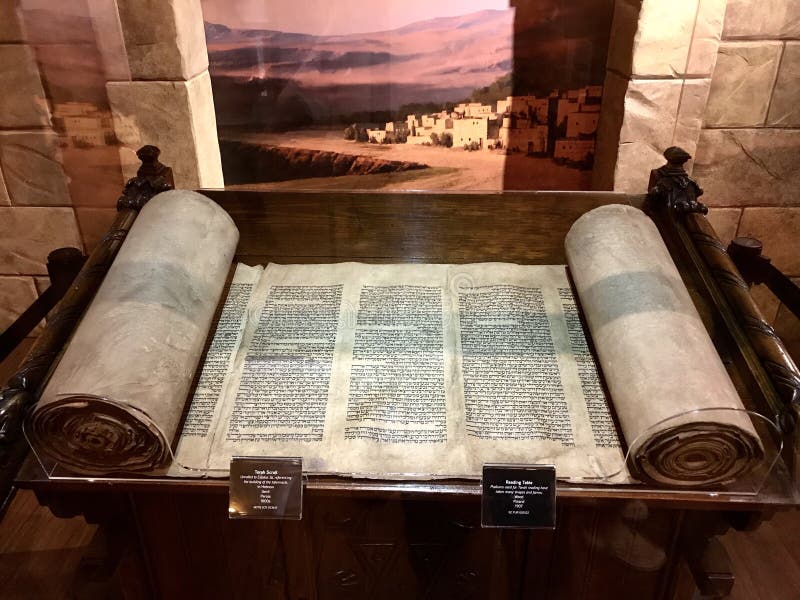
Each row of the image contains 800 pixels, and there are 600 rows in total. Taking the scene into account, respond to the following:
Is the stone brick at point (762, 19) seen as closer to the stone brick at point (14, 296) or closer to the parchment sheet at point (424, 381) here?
the parchment sheet at point (424, 381)

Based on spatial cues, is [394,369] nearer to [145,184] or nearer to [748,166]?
[145,184]

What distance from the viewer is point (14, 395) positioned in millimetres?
1059

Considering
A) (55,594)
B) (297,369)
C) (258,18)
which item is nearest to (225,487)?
(297,369)

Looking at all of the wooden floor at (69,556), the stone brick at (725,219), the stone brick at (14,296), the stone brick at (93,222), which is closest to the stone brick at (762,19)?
the stone brick at (725,219)

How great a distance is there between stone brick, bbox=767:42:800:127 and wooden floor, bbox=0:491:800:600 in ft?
3.80

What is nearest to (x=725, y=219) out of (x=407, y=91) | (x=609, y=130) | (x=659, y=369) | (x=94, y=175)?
(x=609, y=130)

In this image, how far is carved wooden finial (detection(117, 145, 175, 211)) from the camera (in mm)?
1582

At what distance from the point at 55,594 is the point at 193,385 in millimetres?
899

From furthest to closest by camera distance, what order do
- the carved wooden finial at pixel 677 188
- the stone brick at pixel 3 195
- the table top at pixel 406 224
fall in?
the stone brick at pixel 3 195 → the table top at pixel 406 224 → the carved wooden finial at pixel 677 188

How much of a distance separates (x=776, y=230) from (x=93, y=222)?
225 centimetres

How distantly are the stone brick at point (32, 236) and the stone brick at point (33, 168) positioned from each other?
34mm

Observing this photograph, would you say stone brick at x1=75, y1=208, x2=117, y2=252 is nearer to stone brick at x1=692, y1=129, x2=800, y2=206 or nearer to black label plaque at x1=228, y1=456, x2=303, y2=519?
black label plaque at x1=228, y1=456, x2=303, y2=519

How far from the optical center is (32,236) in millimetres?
2234

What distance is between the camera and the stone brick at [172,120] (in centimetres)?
187
